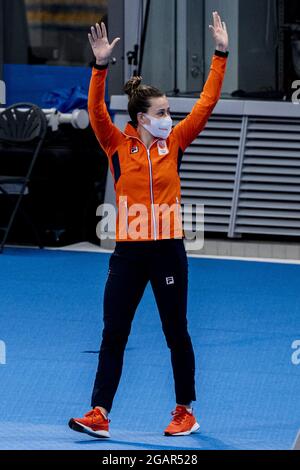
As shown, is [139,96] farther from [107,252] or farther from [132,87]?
[107,252]

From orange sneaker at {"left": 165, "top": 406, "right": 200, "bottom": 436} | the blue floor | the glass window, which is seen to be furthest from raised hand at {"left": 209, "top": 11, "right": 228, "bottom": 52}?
the glass window

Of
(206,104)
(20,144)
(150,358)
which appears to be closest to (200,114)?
(206,104)

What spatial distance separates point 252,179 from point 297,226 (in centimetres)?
61

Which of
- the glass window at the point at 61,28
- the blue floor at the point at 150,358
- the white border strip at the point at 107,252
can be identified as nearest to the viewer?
the blue floor at the point at 150,358

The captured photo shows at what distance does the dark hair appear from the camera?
706 centimetres

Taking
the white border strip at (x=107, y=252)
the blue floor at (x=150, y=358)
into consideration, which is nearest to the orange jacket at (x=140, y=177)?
the blue floor at (x=150, y=358)

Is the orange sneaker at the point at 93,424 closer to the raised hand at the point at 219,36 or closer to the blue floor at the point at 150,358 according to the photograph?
the blue floor at the point at 150,358

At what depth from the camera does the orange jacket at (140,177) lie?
694 centimetres

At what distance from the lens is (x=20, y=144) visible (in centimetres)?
1327

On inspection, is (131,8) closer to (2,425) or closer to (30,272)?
(30,272)

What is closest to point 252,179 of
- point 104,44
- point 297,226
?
point 297,226

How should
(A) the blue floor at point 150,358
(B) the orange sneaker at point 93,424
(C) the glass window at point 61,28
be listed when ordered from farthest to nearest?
(C) the glass window at point 61,28 < (A) the blue floor at point 150,358 < (B) the orange sneaker at point 93,424

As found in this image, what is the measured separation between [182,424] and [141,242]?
0.96 meters

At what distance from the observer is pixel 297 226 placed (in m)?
12.8
